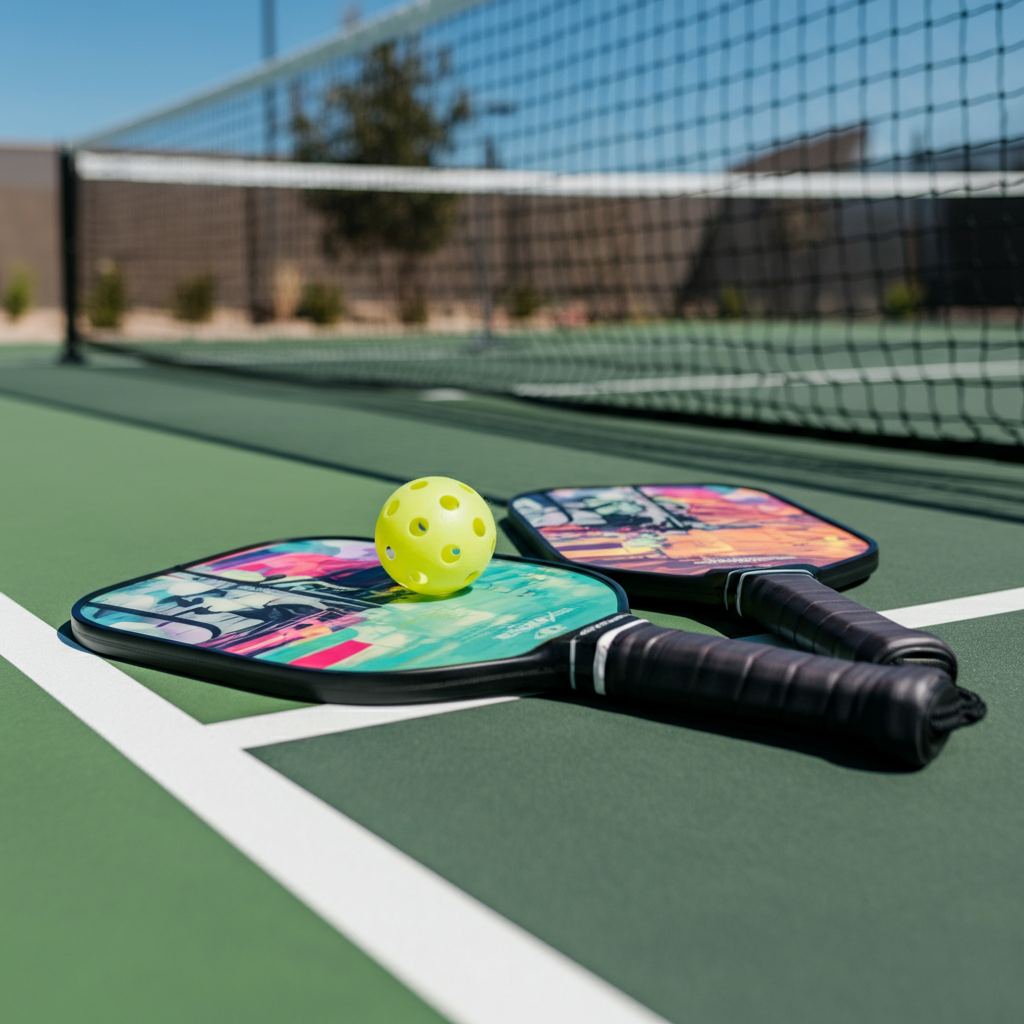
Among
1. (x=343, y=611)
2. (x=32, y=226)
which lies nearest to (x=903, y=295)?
(x=32, y=226)

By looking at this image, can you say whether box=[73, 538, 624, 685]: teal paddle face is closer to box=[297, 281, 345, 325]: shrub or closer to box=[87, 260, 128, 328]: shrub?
box=[87, 260, 128, 328]: shrub

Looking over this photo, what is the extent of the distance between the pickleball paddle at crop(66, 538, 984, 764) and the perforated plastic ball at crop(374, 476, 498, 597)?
0.15 feet

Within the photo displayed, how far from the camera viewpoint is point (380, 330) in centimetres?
1936

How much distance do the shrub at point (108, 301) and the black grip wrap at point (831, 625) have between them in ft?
50.4

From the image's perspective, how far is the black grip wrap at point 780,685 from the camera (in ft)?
5.22

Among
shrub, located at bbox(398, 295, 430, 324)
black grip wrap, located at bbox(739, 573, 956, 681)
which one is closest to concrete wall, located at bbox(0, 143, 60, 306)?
shrub, located at bbox(398, 295, 430, 324)

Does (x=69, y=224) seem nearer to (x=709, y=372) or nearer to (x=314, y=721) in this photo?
(x=709, y=372)

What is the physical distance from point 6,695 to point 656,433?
417 cm

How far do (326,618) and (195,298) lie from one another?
16.3m

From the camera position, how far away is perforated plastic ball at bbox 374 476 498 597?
222cm

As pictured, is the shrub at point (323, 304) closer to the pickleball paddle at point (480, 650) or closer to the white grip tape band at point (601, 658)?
the pickleball paddle at point (480, 650)

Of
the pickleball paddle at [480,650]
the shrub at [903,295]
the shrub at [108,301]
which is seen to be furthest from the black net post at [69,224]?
the shrub at [903,295]

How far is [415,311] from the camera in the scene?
64.7 ft

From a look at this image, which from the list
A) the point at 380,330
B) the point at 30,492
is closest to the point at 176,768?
the point at 30,492
